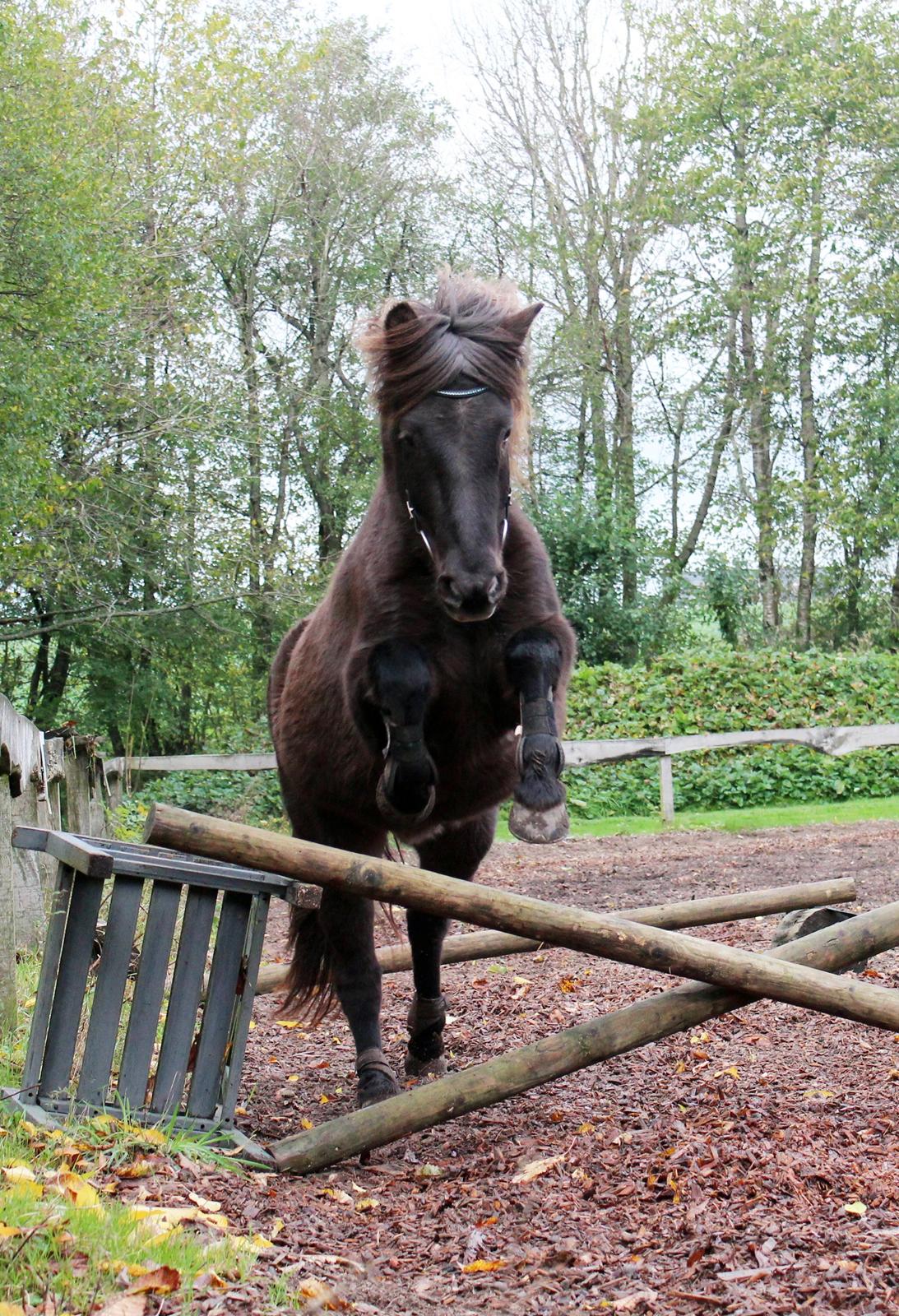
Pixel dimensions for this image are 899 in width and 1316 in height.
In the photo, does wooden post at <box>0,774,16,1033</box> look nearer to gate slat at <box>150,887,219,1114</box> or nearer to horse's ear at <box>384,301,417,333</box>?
gate slat at <box>150,887,219,1114</box>

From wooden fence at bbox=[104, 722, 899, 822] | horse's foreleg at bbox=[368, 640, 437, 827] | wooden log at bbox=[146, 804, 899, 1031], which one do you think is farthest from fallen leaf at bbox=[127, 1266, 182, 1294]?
wooden fence at bbox=[104, 722, 899, 822]

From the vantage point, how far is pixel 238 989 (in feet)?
13.1

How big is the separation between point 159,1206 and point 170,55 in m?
19.2

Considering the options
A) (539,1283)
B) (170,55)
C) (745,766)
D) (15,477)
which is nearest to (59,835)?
(539,1283)

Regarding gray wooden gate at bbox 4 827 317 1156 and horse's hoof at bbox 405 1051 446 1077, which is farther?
horse's hoof at bbox 405 1051 446 1077

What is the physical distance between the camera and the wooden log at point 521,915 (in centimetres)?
322

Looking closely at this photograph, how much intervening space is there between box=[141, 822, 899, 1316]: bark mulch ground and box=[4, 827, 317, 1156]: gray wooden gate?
0.45m

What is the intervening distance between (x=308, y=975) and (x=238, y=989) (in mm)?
1258

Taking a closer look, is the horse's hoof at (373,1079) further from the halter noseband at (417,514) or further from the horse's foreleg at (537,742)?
the halter noseband at (417,514)

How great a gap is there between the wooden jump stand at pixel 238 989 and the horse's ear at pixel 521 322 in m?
2.07

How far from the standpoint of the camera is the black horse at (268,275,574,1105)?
405 cm

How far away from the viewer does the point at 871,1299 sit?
2.64m

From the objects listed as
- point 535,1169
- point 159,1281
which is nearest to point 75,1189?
point 159,1281

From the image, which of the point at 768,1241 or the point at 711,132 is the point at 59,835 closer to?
the point at 768,1241
